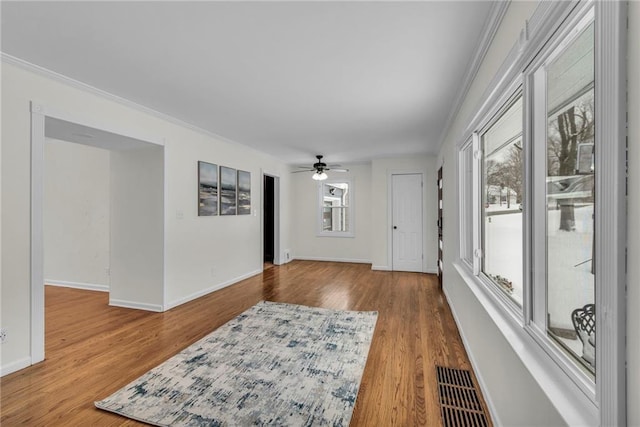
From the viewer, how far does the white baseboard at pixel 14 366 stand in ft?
7.50

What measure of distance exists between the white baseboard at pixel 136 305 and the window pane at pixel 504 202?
3795mm

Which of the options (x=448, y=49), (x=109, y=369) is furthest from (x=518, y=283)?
(x=109, y=369)

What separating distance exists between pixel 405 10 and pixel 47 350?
158 inches

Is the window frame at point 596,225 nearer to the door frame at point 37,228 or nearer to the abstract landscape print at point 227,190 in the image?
the door frame at point 37,228

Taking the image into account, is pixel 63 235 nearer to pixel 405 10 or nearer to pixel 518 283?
pixel 405 10

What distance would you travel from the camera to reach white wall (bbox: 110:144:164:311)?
148 inches

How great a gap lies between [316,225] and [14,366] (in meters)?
5.80

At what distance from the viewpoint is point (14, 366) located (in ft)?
7.71

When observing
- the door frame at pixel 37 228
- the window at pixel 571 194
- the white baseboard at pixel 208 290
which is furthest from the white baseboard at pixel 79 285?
the window at pixel 571 194

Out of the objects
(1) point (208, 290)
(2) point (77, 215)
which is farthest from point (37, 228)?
(2) point (77, 215)

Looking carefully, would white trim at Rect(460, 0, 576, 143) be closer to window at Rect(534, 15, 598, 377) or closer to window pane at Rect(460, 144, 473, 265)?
window at Rect(534, 15, 598, 377)

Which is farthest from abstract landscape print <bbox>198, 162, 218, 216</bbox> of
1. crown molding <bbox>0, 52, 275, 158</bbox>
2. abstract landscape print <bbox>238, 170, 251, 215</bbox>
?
abstract landscape print <bbox>238, 170, 251, 215</bbox>

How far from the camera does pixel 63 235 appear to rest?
16.2 ft

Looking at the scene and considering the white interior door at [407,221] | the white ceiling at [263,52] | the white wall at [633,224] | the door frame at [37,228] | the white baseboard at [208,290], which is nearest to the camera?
the white wall at [633,224]
